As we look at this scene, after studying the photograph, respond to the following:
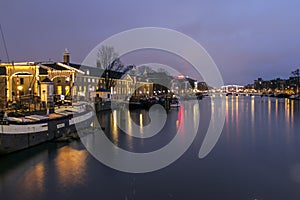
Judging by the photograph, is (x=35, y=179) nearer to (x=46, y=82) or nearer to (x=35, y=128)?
(x=35, y=128)

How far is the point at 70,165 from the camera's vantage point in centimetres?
1337

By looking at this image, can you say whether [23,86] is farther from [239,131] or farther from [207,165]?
[207,165]

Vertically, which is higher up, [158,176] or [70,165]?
[70,165]

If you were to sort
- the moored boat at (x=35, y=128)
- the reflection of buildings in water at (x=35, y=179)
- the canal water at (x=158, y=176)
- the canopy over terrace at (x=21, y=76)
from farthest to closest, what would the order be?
the canopy over terrace at (x=21, y=76) < the moored boat at (x=35, y=128) < the reflection of buildings in water at (x=35, y=179) < the canal water at (x=158, y=176)

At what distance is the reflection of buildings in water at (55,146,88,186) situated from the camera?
11.3m

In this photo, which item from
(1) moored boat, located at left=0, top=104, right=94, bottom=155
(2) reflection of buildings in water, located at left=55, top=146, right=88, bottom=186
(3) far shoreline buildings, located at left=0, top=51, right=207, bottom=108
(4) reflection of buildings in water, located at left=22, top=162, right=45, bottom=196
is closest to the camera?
(4) reflection of buildings in water, located at left=22, top=162, right=45, bottom=196

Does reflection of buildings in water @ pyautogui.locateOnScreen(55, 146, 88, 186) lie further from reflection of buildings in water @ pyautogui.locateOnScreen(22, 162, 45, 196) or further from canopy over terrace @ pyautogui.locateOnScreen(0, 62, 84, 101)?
canopy over terrace @ pyautogui.locateOnScreen(0, 62, 84, 101)

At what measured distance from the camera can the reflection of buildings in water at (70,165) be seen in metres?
11.3

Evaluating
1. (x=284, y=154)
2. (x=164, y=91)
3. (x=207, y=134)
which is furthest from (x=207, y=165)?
(x=164, y=91)

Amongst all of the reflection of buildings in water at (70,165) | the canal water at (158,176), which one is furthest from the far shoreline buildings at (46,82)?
the canal water at (158,176)

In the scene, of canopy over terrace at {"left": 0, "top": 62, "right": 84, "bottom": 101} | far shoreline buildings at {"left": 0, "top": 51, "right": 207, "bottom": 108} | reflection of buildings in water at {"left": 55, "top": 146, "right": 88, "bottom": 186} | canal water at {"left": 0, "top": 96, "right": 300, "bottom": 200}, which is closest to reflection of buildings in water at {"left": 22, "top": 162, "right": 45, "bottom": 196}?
canal water at {"left": 0, "top": 96, "right": 300, "bottom": 200}

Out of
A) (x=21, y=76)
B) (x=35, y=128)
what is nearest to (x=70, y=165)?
(x=35, y=128)

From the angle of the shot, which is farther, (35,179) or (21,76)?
(21,76)

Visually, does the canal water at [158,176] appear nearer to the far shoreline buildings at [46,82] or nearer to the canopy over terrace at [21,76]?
the far shoreline buildings at [46,82]
